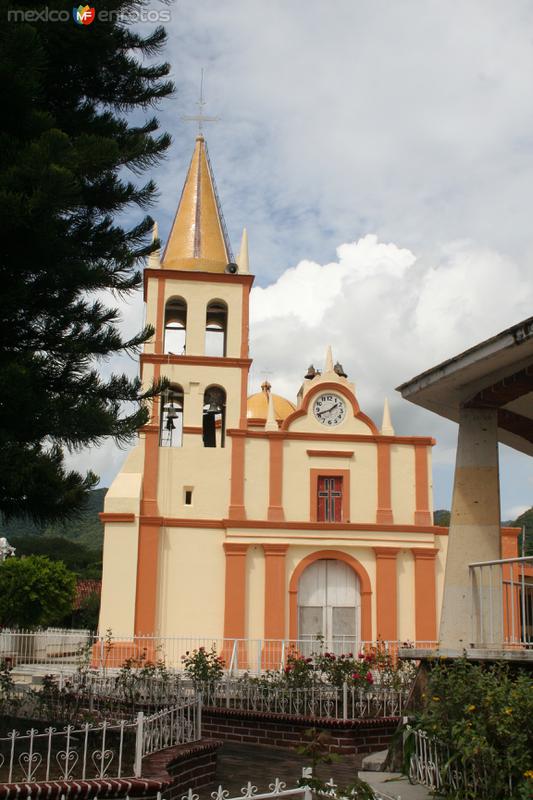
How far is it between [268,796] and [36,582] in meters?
→ 24.8

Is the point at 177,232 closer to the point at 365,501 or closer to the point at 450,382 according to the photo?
the point at 365,501

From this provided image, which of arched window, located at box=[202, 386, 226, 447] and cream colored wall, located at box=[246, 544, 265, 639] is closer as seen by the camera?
cream colored wall, located at box=[246, 544, 265, 639]

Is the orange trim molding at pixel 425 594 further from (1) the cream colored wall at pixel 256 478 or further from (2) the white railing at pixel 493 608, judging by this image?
(2) the white railing at pixel 493 608

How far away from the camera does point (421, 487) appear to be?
22.8 m

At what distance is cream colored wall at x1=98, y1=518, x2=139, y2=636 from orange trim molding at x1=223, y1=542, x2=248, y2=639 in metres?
2.31

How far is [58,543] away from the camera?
189 ft

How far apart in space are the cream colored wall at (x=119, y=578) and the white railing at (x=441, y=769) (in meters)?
14.9

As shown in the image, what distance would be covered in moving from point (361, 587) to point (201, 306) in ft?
28.8

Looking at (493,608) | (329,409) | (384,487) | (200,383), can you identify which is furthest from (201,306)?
(493,608)

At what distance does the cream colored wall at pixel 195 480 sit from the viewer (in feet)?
72.5

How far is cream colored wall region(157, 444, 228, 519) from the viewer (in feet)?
72.5

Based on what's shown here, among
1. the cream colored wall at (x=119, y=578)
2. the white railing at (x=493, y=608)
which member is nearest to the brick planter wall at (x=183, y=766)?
the white railing at (x=493, y=608)

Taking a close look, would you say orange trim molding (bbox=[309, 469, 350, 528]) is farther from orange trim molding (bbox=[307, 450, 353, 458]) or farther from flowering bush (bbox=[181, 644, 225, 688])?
flowering bush (bbox=[181, 644, 225, 688])

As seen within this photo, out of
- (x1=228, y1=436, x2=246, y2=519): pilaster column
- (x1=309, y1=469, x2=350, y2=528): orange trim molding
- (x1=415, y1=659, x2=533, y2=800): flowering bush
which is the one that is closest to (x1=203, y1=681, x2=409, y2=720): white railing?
(x1=415, y1=659, x2=533, y2=800): flowering bush
